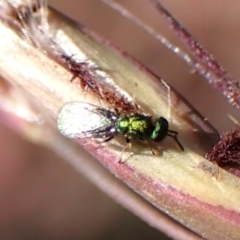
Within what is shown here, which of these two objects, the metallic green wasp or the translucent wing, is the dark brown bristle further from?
the translucent wing

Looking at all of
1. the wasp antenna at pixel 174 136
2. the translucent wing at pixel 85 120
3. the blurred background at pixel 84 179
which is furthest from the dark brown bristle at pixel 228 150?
the blurred background at pixel 84 179

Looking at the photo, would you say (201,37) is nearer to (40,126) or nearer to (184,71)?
(184,71)

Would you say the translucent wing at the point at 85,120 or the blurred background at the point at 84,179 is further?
the blurred background at the point at 84,179

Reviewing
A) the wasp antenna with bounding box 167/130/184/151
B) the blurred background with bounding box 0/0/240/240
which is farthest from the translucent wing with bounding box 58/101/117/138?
the blurred background with bounding box 0/0/240/240

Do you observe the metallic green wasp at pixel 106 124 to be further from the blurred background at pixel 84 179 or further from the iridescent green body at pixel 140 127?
the blurred background at pixel 84 179

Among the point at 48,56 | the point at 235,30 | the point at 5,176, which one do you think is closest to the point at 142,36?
the point at 235,30

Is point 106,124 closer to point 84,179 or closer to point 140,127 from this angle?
point 140,127
